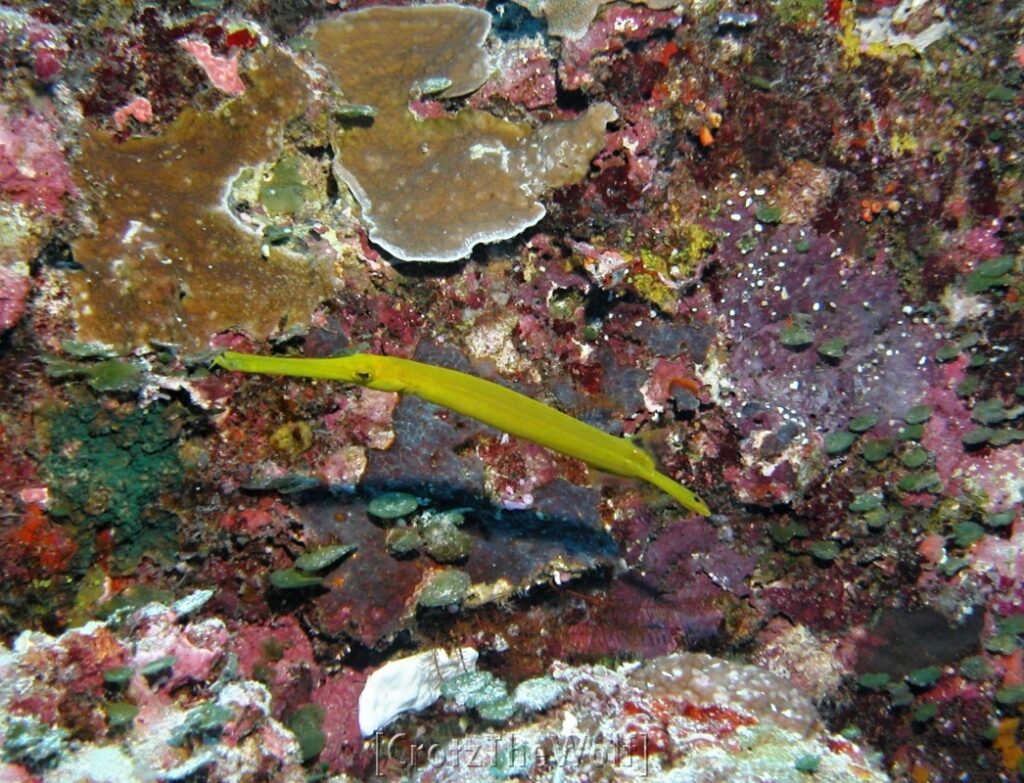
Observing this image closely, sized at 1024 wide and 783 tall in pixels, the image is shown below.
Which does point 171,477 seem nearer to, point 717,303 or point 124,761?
point 124,761

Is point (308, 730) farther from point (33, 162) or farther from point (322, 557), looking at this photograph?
point (33, 162)

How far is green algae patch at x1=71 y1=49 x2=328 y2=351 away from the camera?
432 cm

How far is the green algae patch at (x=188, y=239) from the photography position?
432cm

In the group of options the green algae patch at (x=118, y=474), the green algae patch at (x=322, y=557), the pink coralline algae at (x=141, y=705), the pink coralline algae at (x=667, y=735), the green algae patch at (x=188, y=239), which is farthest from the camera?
the green algae patch at (x=322, y=557)

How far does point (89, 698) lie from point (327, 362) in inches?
92.9

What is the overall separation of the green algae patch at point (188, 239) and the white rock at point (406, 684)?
9.32 ft

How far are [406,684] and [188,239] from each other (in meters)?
3.83

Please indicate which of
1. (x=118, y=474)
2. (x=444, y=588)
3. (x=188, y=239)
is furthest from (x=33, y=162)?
(x=444, y=588)

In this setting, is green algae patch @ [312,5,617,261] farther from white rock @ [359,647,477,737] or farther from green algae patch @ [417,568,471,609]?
white rock @ [359,647,477,737]

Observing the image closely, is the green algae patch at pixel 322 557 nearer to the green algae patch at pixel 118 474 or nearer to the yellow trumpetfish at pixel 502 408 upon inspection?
the green algae patch at pixel 118 474

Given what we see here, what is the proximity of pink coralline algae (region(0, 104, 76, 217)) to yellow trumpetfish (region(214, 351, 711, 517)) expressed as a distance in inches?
67.7

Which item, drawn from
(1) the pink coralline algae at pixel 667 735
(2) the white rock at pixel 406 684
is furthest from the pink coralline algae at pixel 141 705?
(1) the pink coralline algae at pixel 667 735

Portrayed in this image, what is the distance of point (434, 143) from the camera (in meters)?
5.51

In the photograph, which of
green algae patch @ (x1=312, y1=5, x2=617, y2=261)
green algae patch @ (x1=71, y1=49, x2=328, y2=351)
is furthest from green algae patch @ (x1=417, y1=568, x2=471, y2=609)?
green algae patch @ (x1=312, y1=5, x2=617, y2=261)
